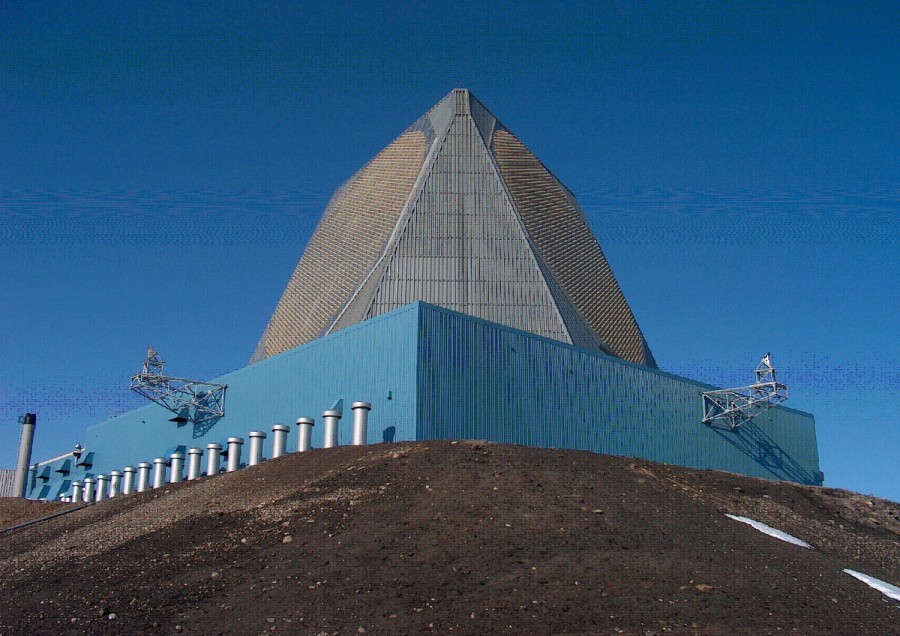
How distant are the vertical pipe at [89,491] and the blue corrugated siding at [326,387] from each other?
3567 mm

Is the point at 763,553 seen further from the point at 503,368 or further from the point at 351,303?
the point at 351,303

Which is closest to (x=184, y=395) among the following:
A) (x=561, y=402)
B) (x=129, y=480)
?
(x=129, y=480)

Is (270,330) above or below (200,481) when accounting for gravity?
above

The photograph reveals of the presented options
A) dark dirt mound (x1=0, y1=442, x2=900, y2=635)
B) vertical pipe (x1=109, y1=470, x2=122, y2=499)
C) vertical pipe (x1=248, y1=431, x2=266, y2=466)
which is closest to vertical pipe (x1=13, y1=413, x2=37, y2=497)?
vertical pipe (x1=109, y1=470, x2=122, y2=499)

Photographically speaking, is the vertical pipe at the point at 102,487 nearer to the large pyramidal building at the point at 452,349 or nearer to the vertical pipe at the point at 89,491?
the large pyramidal building at the point at 452,349

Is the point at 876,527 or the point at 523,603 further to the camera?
the point at 876,527

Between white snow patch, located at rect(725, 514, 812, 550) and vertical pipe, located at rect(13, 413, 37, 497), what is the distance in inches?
1686

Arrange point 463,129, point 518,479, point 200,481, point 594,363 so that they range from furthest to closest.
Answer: point 463,129 → point 594,363 → point 200,481 → point 518,479

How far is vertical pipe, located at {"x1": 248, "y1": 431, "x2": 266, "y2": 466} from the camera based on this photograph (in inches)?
1120

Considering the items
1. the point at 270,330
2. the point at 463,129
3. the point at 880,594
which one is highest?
the point at 463,129

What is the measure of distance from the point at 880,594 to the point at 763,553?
6.81 ft

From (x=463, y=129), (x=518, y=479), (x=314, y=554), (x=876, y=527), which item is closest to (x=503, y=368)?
(x=518, y=479)

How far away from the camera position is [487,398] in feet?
90.7

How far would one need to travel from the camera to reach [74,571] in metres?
16.6
